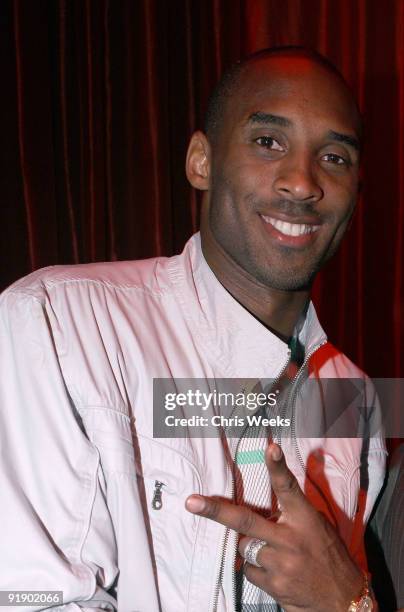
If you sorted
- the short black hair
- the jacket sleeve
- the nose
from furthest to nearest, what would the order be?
the short black hair
the nose
the jacket sleeve

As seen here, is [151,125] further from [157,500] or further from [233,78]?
[157,500]

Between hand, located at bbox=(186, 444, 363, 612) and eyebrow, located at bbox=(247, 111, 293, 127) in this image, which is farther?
eyebrow, located at bbox=(247, 111, 293, 127)

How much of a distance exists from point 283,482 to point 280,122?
53 cm

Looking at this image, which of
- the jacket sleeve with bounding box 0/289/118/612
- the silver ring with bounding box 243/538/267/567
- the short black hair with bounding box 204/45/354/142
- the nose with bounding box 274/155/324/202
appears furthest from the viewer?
the short black hair with bounding box 204/45/354/142

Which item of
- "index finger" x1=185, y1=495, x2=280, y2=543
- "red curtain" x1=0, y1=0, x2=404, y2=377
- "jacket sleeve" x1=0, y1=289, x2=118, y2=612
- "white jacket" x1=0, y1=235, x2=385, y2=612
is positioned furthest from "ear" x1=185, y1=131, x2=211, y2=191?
"red curtain" x1=0, y1=0, x2=404, y2=377

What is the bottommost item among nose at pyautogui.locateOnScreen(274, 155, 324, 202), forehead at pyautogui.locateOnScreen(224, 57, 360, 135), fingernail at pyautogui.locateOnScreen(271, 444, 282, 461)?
fingernail at pyautogui.locateOnScreen(271, 444, 282, 461)

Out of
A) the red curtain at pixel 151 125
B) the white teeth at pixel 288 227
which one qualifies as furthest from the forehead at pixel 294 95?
the red curtain at pixel 151 125

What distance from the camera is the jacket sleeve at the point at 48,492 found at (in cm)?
86

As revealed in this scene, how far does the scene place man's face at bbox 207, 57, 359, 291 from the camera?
1124 millimetres

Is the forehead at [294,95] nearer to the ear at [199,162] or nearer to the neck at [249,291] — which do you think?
the ear at [199,162]

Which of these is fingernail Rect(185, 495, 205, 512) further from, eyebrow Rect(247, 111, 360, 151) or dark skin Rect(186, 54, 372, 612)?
eyebrow Rect(247, 111, 360, 151)

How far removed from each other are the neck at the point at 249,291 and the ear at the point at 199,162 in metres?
0.08

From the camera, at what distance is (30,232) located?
2143 millimetres

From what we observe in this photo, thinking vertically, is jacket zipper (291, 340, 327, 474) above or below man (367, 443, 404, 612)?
above
